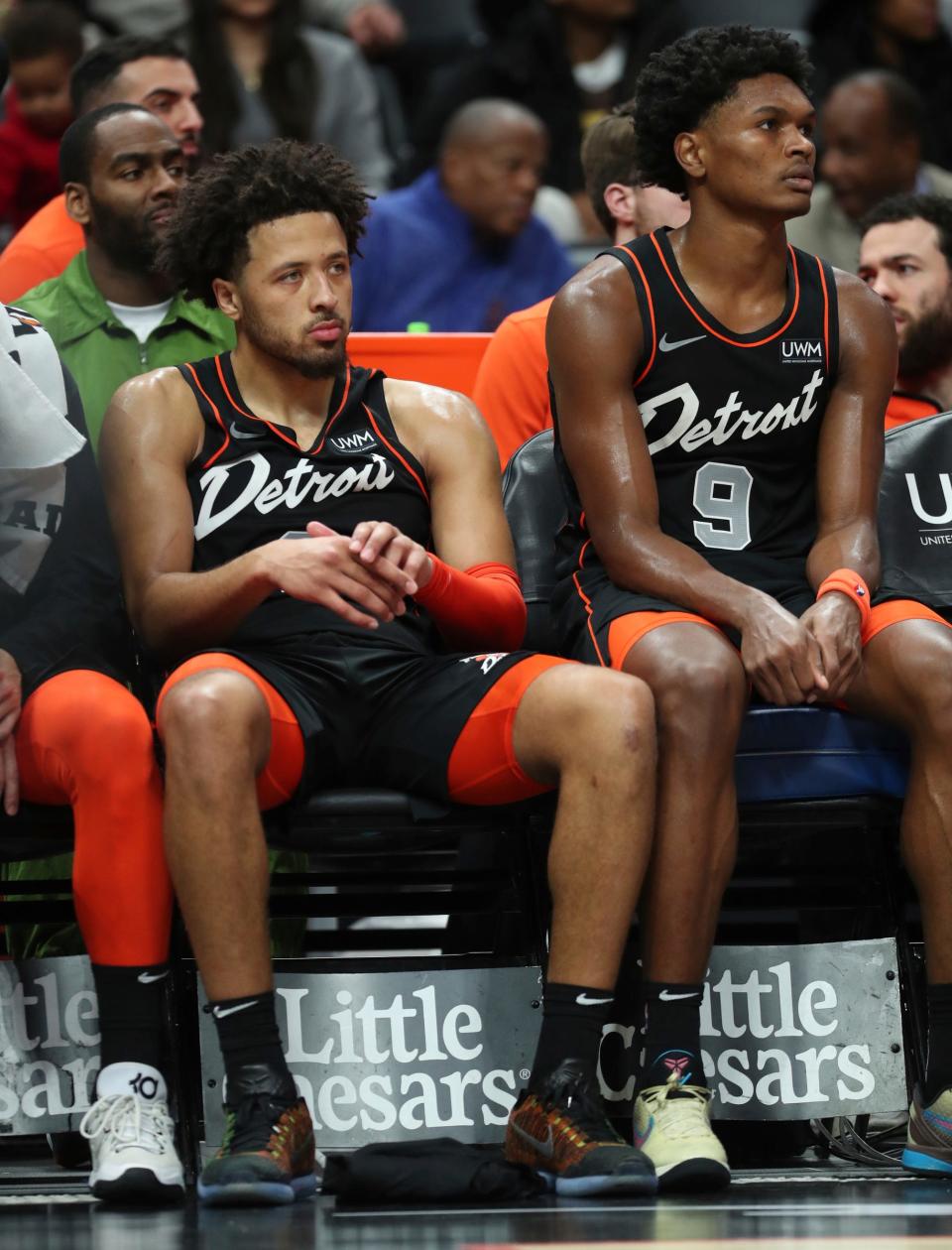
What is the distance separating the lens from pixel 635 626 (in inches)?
124

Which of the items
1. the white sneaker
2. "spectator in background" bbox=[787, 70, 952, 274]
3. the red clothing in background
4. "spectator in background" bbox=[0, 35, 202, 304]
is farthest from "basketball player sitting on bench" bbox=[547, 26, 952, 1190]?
the red clothing in background

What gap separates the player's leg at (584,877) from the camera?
9.42ft

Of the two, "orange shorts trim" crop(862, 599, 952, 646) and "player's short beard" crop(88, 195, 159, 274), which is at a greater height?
"player's short beard" crop(88, 195, 159, 274)

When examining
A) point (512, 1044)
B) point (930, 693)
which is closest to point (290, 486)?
point (512, 1044)

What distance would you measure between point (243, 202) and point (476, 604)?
0.88m

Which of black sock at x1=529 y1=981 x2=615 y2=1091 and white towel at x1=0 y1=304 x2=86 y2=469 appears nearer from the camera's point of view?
black sock at x1=529 y1=981 x2=615 y2=1091

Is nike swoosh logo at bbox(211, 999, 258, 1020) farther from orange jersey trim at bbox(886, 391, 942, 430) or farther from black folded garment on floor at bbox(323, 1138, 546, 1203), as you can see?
orange jersey trim at bbox(886, 391, 942, 430)

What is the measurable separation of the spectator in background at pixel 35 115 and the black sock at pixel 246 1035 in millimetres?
4105

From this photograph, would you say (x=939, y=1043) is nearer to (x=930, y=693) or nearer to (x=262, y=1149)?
(x=930, y=693)

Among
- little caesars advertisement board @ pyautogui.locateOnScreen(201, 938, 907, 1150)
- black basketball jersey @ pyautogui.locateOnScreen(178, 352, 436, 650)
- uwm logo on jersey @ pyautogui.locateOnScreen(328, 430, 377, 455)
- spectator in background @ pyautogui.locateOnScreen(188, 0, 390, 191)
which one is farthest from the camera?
spectator in background @ pyautogui.locateOnScreen(188, 0, 390, 191)

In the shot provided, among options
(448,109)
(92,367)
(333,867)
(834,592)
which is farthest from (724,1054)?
(448,109)

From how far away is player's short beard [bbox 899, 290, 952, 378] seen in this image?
438 cm

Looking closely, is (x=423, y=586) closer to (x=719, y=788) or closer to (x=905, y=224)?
(x=719, y=788)

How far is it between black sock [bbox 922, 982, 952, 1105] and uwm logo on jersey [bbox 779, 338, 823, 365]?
3.50ft
